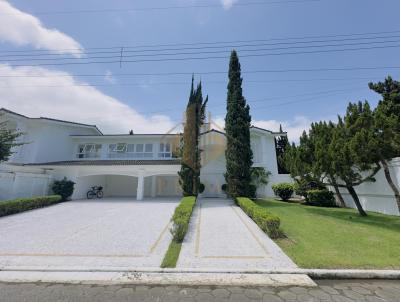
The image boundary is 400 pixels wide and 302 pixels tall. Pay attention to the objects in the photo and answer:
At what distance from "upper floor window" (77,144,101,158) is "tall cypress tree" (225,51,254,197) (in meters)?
15.3

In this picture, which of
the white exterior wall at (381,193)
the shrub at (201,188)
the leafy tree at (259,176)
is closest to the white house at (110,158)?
the leafy tree at (259,176)

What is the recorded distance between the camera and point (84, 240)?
6.75 metres

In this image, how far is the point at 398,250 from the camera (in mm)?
5855

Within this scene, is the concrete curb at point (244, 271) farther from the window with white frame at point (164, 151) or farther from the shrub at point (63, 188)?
the window with white frame at point (164, 151)

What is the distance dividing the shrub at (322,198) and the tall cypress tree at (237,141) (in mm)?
4756

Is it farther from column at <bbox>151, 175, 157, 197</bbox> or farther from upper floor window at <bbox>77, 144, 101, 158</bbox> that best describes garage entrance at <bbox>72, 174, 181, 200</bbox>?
upper floor window at <bbox>77, 144, 101, 158</bbox>

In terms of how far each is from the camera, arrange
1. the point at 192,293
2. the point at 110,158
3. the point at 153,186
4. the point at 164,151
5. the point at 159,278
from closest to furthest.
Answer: the point at 192,293 → the point at 159,278 → the point at 153,186 → the point at 164,151 → the point at 110,158

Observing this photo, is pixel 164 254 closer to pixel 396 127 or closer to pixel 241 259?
pixel 241 259

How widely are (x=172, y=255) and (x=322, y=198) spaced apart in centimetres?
1402

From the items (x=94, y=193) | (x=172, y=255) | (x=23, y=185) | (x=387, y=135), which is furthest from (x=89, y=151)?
(x=387, y=135)

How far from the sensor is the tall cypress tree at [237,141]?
618 inches

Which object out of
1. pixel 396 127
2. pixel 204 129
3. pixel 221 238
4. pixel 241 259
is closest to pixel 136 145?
pixel 204 129

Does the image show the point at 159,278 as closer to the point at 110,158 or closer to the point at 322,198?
the point at 322,198

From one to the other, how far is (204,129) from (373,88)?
512 inches
